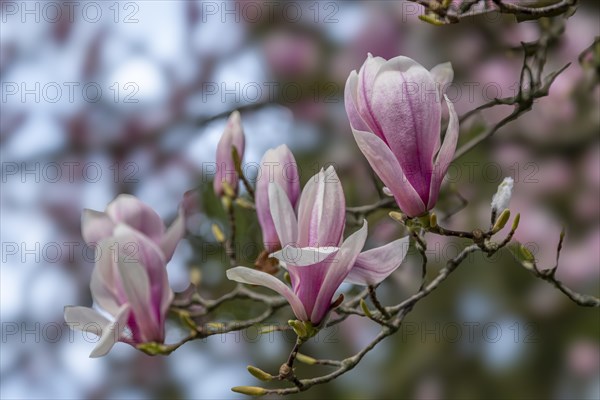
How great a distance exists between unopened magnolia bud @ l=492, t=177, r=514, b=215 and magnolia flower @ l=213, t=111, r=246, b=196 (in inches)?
12.5

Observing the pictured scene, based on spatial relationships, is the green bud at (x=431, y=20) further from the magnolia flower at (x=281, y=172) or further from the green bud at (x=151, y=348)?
the green bud at (x=151, y=348)

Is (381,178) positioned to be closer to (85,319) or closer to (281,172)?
(281,172)

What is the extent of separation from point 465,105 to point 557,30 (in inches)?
29.9

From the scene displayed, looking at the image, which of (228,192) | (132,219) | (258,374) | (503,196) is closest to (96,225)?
(132,219)

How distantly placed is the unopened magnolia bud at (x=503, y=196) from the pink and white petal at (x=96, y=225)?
38 centimetres

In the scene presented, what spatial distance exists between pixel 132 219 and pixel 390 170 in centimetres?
31

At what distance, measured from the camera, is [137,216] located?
684mm

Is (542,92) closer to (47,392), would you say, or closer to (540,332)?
(540,332)

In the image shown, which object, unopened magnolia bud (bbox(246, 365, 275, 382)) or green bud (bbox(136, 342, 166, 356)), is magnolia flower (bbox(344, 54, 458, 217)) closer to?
unopened magnolia bud (bbox(246, 365, 275, 382))

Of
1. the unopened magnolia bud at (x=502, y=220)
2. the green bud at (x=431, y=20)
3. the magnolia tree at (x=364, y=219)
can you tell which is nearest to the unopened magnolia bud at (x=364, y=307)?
the magnolia tree at (x=364, y=219)

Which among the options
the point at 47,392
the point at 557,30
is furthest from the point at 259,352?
the point at 557,30

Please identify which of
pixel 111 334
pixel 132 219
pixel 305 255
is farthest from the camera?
pixel 132 219

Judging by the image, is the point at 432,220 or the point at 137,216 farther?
the point at 137,216

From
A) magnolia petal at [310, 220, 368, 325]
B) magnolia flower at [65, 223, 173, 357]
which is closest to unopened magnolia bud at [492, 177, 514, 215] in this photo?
magnolia petal at [310, 220, 368, 325]
